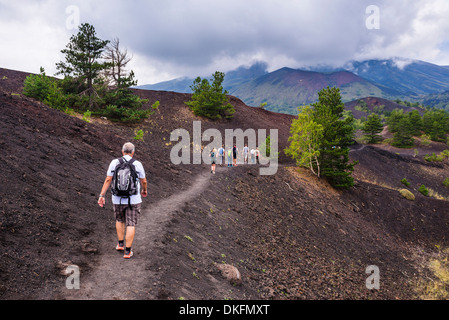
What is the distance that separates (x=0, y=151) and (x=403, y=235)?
84.1ft

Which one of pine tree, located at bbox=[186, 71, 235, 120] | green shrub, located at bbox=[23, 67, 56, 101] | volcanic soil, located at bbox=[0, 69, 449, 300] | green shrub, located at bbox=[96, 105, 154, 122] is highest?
pine tree, located at bbox=[186, 71, 235, 120]

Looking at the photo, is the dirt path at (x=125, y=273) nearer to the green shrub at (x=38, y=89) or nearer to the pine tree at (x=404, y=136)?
the green shrub at (x=38, y=89)

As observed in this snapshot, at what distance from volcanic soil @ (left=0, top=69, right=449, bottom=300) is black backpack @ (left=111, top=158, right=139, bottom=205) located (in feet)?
5.09

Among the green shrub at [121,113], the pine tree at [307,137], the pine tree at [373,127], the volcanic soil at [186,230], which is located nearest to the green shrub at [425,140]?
the pine tree at [373,127]

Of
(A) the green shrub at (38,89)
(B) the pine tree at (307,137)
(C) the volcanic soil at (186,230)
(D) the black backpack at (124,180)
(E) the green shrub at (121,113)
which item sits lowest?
(C) the volcanic soil at (186,230)

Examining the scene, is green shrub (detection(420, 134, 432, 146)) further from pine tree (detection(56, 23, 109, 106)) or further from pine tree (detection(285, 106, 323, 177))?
pine tree (detection(56, 23, 109, 106))

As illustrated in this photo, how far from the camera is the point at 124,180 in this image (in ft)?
16.8

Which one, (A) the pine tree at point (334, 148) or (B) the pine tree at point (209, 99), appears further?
(B) the pine tree at point (209, 99)

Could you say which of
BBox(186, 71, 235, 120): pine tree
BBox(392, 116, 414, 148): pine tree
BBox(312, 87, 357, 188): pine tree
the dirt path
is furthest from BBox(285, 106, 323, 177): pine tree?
BBox(392, 116, 414, 148): pine tree

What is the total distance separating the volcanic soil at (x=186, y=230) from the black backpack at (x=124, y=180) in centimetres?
155

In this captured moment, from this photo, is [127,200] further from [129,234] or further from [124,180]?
[129,234]

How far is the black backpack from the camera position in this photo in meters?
5.10

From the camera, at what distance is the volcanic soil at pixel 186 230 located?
4.89 metres
